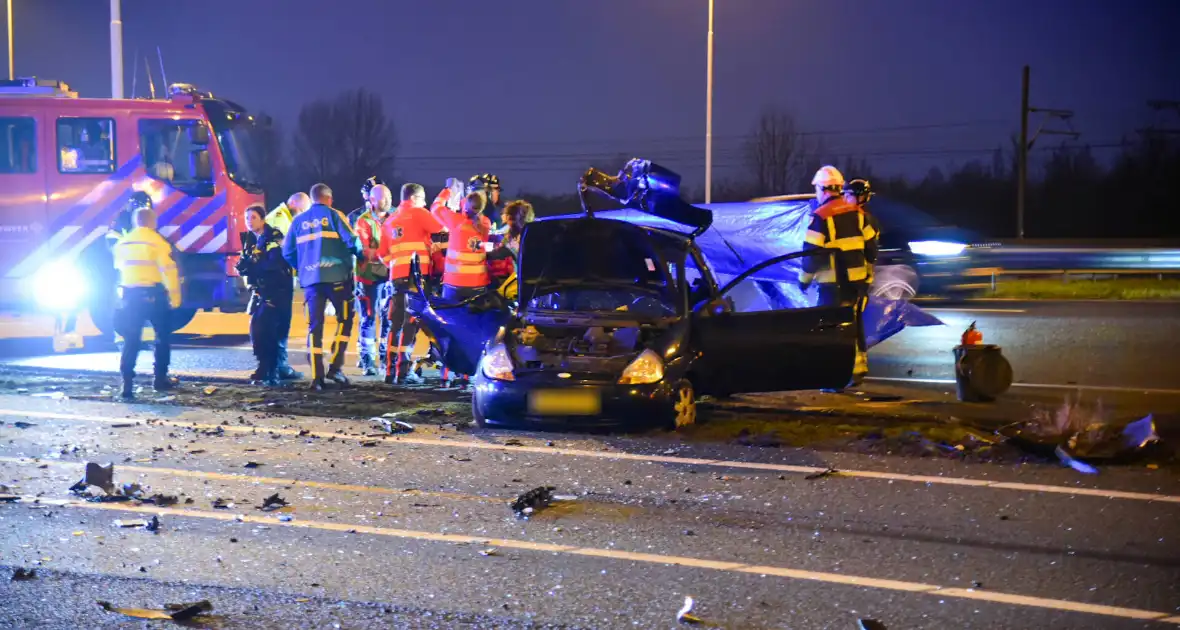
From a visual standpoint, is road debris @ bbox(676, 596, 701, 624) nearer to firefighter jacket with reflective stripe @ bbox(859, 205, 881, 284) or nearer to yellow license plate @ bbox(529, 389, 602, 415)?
yellow license plate @ bbox(529, 389, 602, 415)

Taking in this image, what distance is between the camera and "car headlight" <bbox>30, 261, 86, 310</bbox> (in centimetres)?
1438

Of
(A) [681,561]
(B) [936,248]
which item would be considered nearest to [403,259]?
(A) [681,561]

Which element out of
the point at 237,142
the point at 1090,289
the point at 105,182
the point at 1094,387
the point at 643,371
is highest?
the point at 237,142

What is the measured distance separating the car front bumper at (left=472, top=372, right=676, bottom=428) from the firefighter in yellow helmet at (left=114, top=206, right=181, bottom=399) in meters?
→ 3.92

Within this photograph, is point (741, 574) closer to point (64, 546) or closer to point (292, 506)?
point (292, 506)

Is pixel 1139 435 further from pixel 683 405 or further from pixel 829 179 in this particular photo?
pixel 829 179

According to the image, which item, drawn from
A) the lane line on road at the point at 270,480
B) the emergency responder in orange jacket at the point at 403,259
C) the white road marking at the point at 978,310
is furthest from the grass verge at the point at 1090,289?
the lane line on road at the point at 270,480

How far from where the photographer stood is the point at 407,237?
11297 mm

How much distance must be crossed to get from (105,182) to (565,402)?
9.89 metres

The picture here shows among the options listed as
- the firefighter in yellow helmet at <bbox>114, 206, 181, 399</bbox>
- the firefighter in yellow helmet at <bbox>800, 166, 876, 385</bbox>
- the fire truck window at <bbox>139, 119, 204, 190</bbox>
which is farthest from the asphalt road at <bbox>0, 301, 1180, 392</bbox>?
the firefighter in yellow helmet at <bbox>800, 166, 876, 385</bbox>

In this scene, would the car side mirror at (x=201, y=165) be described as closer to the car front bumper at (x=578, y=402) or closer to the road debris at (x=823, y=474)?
the car front bumper at (x=578, y=402)

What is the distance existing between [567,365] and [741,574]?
3293mm

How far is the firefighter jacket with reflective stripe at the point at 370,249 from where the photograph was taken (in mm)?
11688

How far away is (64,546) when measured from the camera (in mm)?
5516
